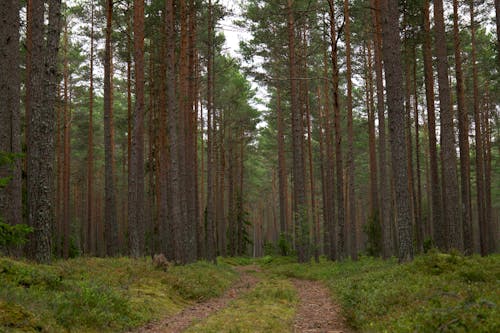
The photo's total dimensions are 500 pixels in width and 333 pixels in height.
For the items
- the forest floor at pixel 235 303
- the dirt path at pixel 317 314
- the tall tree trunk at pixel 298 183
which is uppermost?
the tall tree trunk at pixel 298 183

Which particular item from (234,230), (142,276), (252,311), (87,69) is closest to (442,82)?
(252,311)

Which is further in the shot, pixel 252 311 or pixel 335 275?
pixel 335 275

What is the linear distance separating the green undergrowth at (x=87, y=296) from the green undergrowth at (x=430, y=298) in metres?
4.17

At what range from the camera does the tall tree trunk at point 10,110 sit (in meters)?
11.2

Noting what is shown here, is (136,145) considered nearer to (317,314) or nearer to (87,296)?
(87,296)

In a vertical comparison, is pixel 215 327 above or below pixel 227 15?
below

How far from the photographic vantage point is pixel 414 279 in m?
9.66

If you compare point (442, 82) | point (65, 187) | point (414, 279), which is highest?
point (442, 82)

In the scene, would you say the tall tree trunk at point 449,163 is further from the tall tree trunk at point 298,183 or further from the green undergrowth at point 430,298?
the tall tree trunk at point 298,183

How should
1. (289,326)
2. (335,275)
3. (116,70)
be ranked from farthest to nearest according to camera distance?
(116,70) → (335,275) → (289,326)

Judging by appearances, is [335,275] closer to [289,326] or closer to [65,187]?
[289,326]

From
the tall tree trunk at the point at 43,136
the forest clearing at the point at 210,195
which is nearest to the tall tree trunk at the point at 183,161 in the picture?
the forest clearing at the point at 210,195

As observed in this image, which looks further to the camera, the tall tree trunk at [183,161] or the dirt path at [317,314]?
the tall tree trunk at [183,161]

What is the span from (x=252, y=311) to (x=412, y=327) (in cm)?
410
